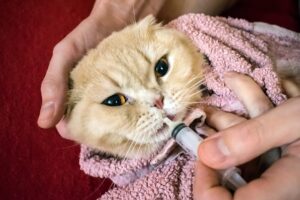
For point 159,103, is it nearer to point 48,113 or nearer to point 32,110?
point 48,113

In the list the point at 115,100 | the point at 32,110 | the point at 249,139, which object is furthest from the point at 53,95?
the point at 249,139

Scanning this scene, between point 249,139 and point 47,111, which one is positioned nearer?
point 249,139

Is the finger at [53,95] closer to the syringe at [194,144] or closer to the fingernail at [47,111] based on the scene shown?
the fingernail at [47,111]

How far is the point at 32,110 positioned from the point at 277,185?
83 cm

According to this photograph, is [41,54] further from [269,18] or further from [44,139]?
[269,18]

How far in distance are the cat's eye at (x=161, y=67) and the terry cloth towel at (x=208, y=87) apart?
10cm

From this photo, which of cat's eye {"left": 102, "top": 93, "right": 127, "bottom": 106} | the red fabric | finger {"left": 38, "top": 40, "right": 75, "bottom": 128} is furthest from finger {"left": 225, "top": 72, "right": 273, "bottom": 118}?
the red fabric

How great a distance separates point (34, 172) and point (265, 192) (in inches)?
29.6

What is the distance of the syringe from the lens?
0.71m

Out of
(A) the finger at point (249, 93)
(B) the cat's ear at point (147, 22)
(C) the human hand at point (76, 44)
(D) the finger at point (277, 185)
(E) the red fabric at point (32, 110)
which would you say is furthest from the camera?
(E) the red fabric at point (32, 110)

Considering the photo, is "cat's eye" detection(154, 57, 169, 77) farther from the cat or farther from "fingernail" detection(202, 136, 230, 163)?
"fingernail" detection(202, 136, 230, 163)

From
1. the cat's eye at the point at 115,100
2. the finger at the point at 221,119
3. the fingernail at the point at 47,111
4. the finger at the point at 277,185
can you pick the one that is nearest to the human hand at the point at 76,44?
the fingernail at the point at 47,111

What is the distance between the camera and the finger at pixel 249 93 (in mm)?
817

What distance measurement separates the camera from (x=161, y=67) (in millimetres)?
963
